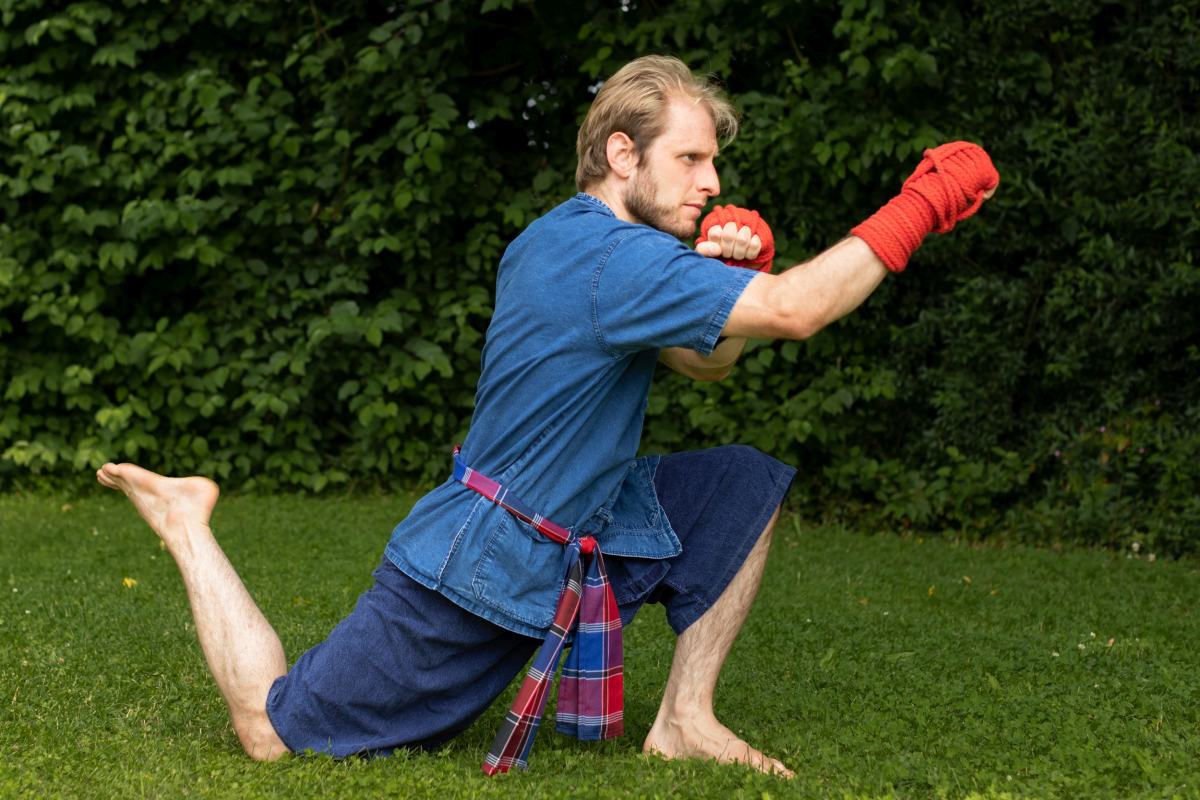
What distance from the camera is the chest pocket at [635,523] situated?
3.24 metres

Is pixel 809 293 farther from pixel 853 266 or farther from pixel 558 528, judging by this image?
pixel 558 528

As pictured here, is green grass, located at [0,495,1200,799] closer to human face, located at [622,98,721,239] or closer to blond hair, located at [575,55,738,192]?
human face, located at [622,98,721,239]

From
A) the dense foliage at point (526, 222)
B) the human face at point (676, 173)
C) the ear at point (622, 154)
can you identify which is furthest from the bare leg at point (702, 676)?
the dense foliage at point (526, 222)

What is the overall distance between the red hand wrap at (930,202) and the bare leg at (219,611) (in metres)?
1.57

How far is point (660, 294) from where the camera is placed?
2830mm

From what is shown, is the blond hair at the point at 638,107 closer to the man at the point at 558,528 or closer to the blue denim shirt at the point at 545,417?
the man at the point at 558,528

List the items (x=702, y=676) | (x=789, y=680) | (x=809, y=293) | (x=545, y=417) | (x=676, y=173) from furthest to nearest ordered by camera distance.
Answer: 1. (x=789, y=680)
2. (x=702, y=676)
3. (x=676, y=173)
4. (x=545, y=417)
5. (x=809, y=293)

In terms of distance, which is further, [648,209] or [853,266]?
[648,209]

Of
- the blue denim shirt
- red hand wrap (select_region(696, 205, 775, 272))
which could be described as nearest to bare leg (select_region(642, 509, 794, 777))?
the blue denim shirt

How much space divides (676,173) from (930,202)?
0.61 metres

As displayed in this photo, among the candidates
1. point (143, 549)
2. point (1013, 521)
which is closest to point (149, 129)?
point (143, 549)

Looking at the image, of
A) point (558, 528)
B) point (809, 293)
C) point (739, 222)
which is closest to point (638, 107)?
point (739, 222)

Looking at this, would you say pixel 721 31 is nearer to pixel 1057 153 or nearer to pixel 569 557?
pixel 1057 153

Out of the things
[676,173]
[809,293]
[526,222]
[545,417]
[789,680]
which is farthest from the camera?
[526,222]
